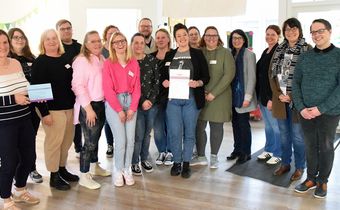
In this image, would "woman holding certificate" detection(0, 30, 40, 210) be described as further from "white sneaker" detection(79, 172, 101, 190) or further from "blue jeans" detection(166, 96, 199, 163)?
"blue jeans" detection(166, 96, 199, 163)

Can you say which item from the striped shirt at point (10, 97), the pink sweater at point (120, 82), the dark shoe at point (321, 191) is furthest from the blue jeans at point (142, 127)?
the dark shoe at point (321, 191)

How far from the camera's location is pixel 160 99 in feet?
11.3

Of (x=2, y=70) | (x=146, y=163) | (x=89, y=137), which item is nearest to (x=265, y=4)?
(x=146, y=163)

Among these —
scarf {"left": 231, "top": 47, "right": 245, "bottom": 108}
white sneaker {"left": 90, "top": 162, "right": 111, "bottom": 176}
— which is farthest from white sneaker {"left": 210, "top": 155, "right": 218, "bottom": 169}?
white sneaker {"left": 90, "top": 162, "right": 111, "bottom": 176}

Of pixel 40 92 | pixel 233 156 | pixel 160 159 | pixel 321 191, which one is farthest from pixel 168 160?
pixel 40 92

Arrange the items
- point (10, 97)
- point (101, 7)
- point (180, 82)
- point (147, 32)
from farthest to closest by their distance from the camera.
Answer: point (101, 7) → point (147, 32) → point (180, 82) → point (10, 97)

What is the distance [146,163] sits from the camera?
12.2 feet

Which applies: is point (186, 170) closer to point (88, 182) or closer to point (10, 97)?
point (88, 182)

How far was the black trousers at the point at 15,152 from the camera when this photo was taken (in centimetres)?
254

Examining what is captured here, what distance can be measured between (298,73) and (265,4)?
3652 millimetres

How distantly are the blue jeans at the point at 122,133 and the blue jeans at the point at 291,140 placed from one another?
149cm

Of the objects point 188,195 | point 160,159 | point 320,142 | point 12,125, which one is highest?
point 12,125

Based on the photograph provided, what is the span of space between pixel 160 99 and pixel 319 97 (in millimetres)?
1501

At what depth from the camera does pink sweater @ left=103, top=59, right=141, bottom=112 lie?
303cm
